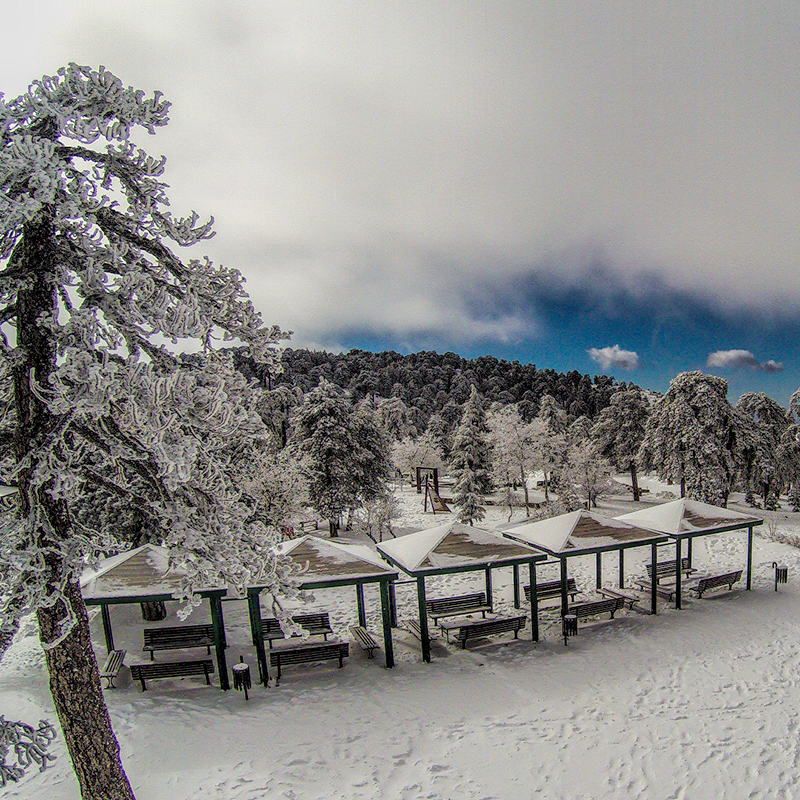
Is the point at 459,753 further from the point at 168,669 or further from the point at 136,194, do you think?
the point at 136,194

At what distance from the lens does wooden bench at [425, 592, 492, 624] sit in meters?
14.1

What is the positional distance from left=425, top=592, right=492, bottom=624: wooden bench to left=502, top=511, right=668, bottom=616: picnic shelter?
2165 millimetres

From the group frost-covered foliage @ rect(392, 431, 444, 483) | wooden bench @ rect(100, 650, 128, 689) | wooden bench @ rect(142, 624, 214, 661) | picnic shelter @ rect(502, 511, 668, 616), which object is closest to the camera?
wooden bench @ rect(100, 650, 128, 689)

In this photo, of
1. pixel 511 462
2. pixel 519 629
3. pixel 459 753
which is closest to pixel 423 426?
pixel 511 462

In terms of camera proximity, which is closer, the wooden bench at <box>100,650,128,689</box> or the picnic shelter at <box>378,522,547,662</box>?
the wooden bench at <box>100,650,128,689</box>

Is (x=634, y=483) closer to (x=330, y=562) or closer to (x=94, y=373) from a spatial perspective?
(x=330, y=562)

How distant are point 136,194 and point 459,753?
954 centimetres

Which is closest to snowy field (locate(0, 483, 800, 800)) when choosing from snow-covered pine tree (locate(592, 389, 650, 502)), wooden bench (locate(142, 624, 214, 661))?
wooden bench (locate(142, 624, 214, 661))

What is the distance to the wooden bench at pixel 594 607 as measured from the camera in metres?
14.2

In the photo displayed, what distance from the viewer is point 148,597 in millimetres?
10805

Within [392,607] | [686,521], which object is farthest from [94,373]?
[686,521]

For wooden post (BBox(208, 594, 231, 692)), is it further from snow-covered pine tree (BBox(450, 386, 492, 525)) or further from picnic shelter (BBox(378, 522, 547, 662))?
snow-covered pine tree (BBox(450, 386, 492, 525))

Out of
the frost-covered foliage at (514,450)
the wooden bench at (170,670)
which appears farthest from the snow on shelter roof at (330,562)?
the frost-covered foliage at (514,450)

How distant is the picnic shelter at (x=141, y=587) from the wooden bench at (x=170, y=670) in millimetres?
364
